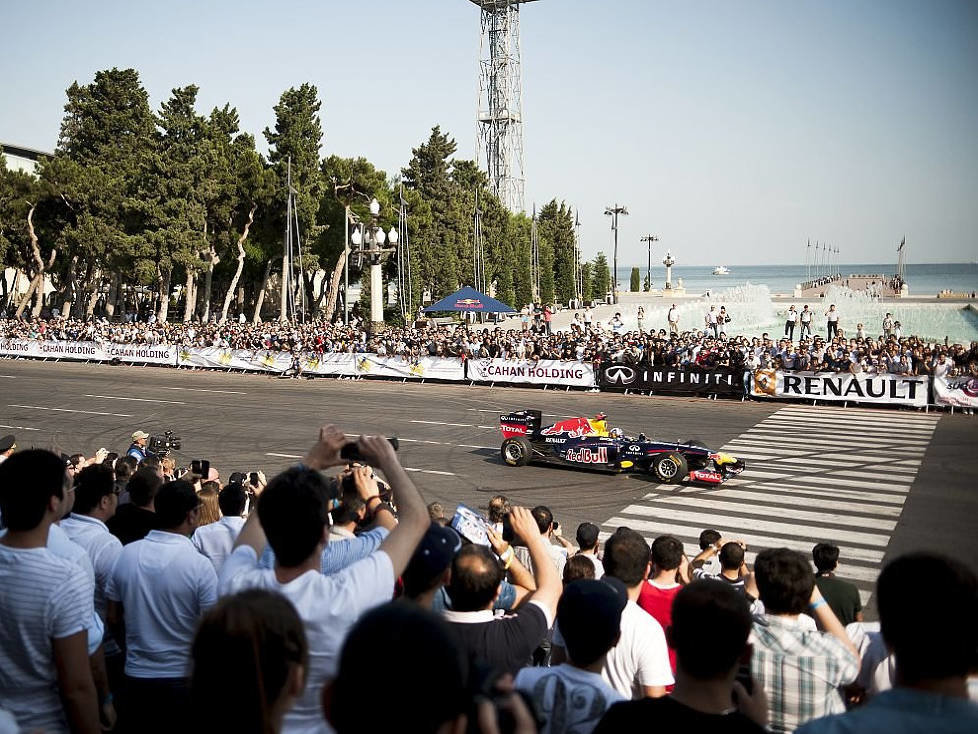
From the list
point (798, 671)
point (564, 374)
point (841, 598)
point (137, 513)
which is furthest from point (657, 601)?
point (564, 374)

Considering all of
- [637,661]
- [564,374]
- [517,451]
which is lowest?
[517,451]

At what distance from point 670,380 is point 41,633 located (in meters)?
27.8

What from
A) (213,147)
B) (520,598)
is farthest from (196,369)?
(520,598)

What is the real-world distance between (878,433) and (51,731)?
22782 millimetres

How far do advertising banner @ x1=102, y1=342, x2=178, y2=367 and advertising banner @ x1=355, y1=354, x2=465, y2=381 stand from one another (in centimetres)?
1053

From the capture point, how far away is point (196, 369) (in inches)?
1540

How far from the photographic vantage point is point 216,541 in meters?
6.45

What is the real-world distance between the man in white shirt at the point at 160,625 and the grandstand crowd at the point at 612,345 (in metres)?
26.5

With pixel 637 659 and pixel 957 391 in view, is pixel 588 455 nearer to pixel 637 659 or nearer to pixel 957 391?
pixel 637 659

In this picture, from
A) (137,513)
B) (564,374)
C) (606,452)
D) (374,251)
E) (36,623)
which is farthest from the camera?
(374,251)

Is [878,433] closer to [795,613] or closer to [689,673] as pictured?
[795,613]

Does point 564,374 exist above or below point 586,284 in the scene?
below

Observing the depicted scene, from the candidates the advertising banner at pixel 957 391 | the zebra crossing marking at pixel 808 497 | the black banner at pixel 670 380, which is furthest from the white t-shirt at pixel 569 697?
the black banner at pixel 670 380

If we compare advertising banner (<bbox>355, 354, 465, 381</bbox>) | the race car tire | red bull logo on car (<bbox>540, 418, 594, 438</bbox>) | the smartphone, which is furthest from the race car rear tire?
advertising banner (<bbox>355, 354, 465, 381</bbox>)
